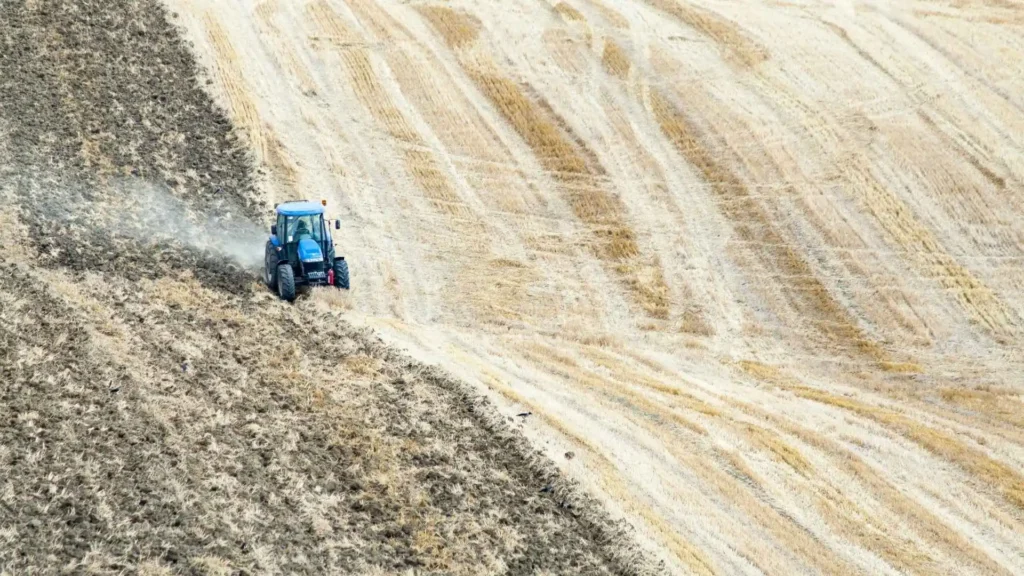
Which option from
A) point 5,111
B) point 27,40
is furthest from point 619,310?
point 27,40

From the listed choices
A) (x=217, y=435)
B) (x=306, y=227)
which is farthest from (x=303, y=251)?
(x=217, y=435)

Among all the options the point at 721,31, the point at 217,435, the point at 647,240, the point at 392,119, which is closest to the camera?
the point at 217,435

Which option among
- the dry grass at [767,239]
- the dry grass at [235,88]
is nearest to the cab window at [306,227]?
the dry grass at [235,88]

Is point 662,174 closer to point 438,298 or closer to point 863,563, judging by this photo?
point 438,298

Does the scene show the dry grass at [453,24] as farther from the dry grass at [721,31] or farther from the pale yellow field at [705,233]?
the dry grass at [721,31]

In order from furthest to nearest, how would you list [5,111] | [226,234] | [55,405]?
[5,111], [226,234], [55,405]

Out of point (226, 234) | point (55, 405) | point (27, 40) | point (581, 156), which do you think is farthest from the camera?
point (581, 156)

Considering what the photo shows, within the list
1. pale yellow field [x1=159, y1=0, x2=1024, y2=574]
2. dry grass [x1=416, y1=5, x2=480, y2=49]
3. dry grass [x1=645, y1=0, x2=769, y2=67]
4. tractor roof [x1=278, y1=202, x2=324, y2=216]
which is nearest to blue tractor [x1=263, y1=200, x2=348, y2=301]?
tractor roof [x1=278, y1=202, x2=324, y2=216]

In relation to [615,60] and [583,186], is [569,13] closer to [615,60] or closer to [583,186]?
[615,60]

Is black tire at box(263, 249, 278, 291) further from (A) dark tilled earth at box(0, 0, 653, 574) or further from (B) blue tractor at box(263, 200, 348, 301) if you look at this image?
(A) dark tilled earth at box(0, 0, 653, 574)
